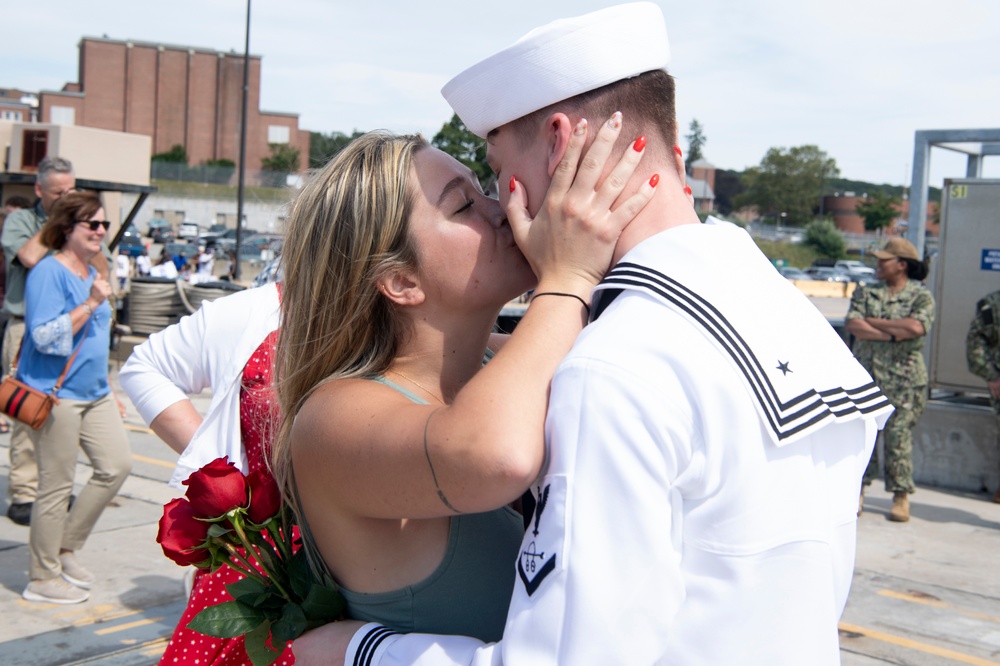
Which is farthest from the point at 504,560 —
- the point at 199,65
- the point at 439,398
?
the point at 199,65

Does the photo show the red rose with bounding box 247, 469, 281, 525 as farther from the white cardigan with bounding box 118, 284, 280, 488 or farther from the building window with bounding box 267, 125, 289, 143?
the building window with bounding box 267, 125, 289, 143

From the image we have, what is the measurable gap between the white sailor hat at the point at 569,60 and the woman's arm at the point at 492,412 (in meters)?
0.11

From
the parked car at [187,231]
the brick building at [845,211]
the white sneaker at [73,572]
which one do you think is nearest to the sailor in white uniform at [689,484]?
the white sneaker at [73,572]

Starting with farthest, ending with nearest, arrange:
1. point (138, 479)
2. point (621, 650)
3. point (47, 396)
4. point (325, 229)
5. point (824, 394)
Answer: point (138, 479)
point (47, 396)
point (325, 229)
point (824, 394)
point (621, 650)

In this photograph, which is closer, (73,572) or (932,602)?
(73,572)

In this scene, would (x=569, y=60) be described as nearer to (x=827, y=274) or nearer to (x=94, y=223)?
(x=94, y=223)

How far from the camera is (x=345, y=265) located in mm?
1824

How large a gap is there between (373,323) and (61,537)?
3.95 m

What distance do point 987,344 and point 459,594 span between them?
6847 mm

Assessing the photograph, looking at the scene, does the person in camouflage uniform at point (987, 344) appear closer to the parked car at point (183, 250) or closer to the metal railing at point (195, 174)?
the parked car at point (183, 250)

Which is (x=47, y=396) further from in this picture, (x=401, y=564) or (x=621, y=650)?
(x=621, y=650)

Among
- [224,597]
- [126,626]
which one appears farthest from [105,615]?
[224,597]

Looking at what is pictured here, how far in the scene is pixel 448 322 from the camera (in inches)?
74.4

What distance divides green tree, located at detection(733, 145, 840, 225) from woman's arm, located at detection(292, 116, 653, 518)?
111m
